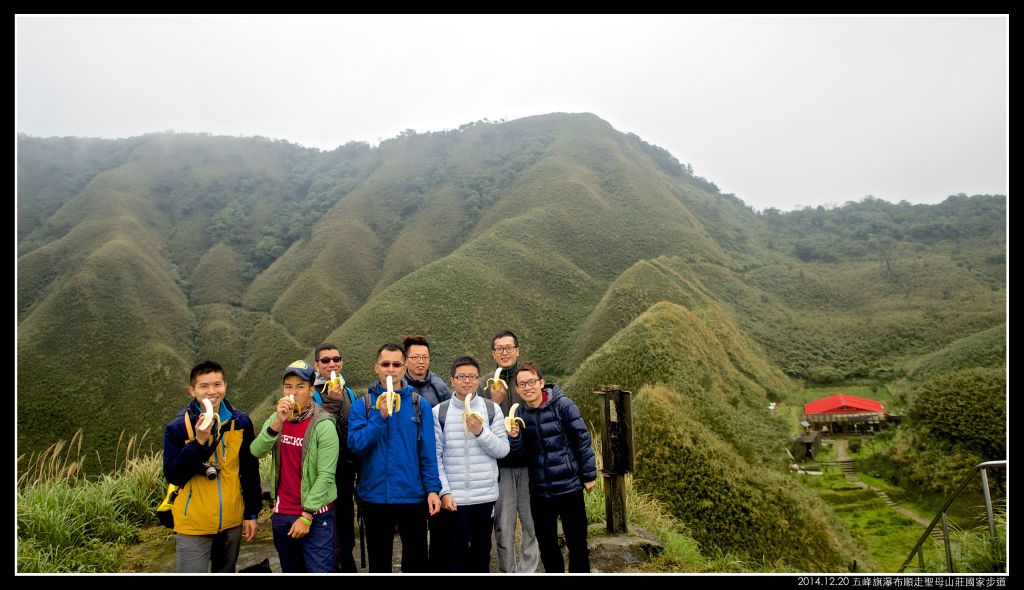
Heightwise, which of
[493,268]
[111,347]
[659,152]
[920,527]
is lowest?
[920,527]

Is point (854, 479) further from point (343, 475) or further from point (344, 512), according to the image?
point (343, 475)

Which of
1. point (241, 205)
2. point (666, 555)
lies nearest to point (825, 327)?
point (666, 555)

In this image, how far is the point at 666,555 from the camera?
554 centimetres

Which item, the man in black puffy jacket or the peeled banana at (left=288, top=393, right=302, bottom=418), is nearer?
the peeled banana at (left=288, top=393, right=302, bottom=418)

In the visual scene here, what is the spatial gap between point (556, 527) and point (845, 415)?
1948cm

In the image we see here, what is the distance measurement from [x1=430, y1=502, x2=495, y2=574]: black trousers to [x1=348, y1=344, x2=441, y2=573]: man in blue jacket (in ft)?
0.39

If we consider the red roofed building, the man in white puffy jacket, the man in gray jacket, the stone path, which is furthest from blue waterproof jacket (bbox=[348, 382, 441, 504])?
the red roofed building

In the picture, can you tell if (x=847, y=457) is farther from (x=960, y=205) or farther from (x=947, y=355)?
(x=960, y=205)

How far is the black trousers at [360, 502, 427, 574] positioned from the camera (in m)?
3.72

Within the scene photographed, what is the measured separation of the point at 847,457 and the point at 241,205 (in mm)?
72301

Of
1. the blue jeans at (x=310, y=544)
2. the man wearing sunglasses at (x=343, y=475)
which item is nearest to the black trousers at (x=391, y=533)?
the blue jeans at (x=310, y=544)

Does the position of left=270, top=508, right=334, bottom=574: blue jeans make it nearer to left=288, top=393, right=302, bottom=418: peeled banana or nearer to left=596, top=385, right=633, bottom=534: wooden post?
left=288, top=393, right=302, bottom=418: peeled banana

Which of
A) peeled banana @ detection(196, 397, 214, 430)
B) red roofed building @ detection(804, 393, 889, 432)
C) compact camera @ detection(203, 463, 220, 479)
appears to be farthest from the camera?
red roofed building @ detection(804, 393, 889, 432)

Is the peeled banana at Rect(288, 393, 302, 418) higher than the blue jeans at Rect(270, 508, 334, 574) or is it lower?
higher
